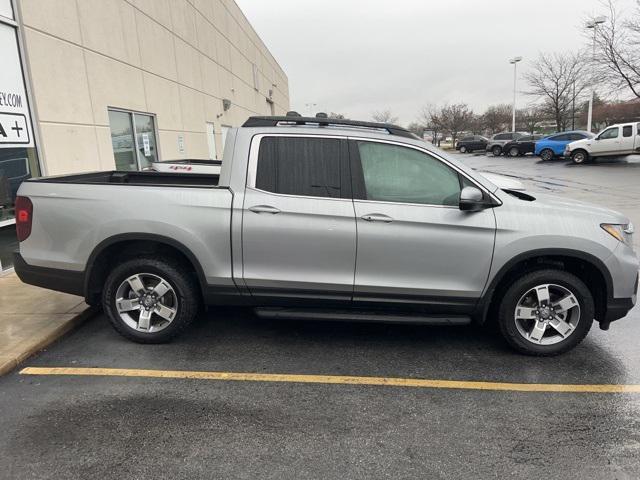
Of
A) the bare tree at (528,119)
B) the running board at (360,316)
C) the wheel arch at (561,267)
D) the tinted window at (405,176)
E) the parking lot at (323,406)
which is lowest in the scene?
the parking lot at (323,406)

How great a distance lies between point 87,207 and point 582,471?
4.02 m

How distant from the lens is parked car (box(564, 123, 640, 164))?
73.3 feet

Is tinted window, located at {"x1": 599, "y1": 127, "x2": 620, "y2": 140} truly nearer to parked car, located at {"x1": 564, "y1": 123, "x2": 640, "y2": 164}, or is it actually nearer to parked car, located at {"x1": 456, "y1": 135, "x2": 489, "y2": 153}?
parked car, located at {"x1": 564, "y1": 123, "x2": 640, "y2": 164}

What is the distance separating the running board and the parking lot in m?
0.35

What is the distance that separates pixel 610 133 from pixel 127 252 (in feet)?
84.0

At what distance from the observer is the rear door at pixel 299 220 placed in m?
3.75

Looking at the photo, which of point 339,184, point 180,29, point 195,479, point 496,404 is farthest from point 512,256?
point 180,29

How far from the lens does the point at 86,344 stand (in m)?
4.23

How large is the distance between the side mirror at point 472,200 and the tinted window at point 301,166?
3.24 ft

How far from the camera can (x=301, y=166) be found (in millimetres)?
3883

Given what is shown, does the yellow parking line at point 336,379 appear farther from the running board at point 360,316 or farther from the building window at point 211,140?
the building window at point 211,140

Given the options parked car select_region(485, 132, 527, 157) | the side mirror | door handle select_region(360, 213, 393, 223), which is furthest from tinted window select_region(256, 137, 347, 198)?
parked car select_region(485, 132, 527, 157)

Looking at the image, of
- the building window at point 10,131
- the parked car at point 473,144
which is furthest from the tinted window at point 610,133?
the building window at point 10,131

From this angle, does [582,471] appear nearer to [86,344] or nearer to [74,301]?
[86,344]
